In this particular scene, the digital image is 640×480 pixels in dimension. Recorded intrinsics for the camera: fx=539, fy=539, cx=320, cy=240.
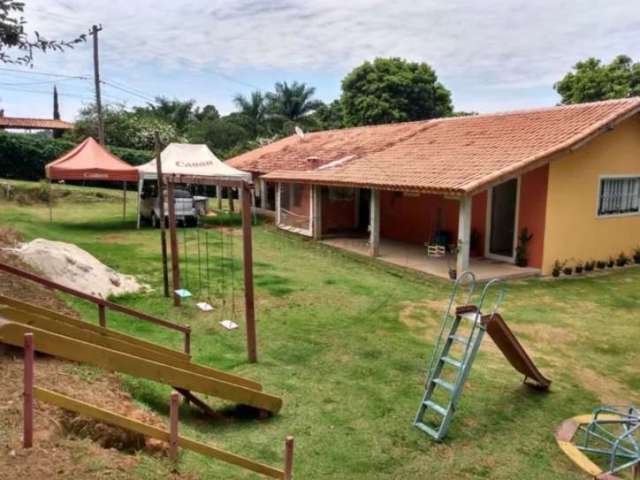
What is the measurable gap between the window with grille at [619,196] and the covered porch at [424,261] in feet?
9.57

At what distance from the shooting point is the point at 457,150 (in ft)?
46.7

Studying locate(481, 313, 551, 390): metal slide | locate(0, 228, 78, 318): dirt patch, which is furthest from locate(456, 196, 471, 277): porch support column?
locate(0, 228, 78, 318): dirt patch

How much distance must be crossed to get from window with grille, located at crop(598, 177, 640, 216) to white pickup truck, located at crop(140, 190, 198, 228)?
471 inches

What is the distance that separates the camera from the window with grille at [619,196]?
44.3 ft

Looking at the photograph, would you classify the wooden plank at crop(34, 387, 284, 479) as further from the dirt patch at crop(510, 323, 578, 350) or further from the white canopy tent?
the white canopy tent

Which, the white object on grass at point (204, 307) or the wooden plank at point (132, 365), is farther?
the white object on grass at point (204, 307)

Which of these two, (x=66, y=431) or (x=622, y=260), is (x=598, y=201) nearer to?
(x=622, y=260)

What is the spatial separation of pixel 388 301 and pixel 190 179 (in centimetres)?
420

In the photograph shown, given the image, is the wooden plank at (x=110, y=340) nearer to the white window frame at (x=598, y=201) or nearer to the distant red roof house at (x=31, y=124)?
the white window frame at (x=598, y=201)

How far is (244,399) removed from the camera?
5109mm

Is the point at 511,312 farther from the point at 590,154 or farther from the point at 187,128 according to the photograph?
the point at 187,128

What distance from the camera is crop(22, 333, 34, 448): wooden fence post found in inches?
119

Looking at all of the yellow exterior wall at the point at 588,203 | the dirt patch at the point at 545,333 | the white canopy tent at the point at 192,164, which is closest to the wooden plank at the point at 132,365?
the dirt patch at the point at 545,333

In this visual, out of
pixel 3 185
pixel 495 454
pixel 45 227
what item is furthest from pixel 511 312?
pixel 3 185
